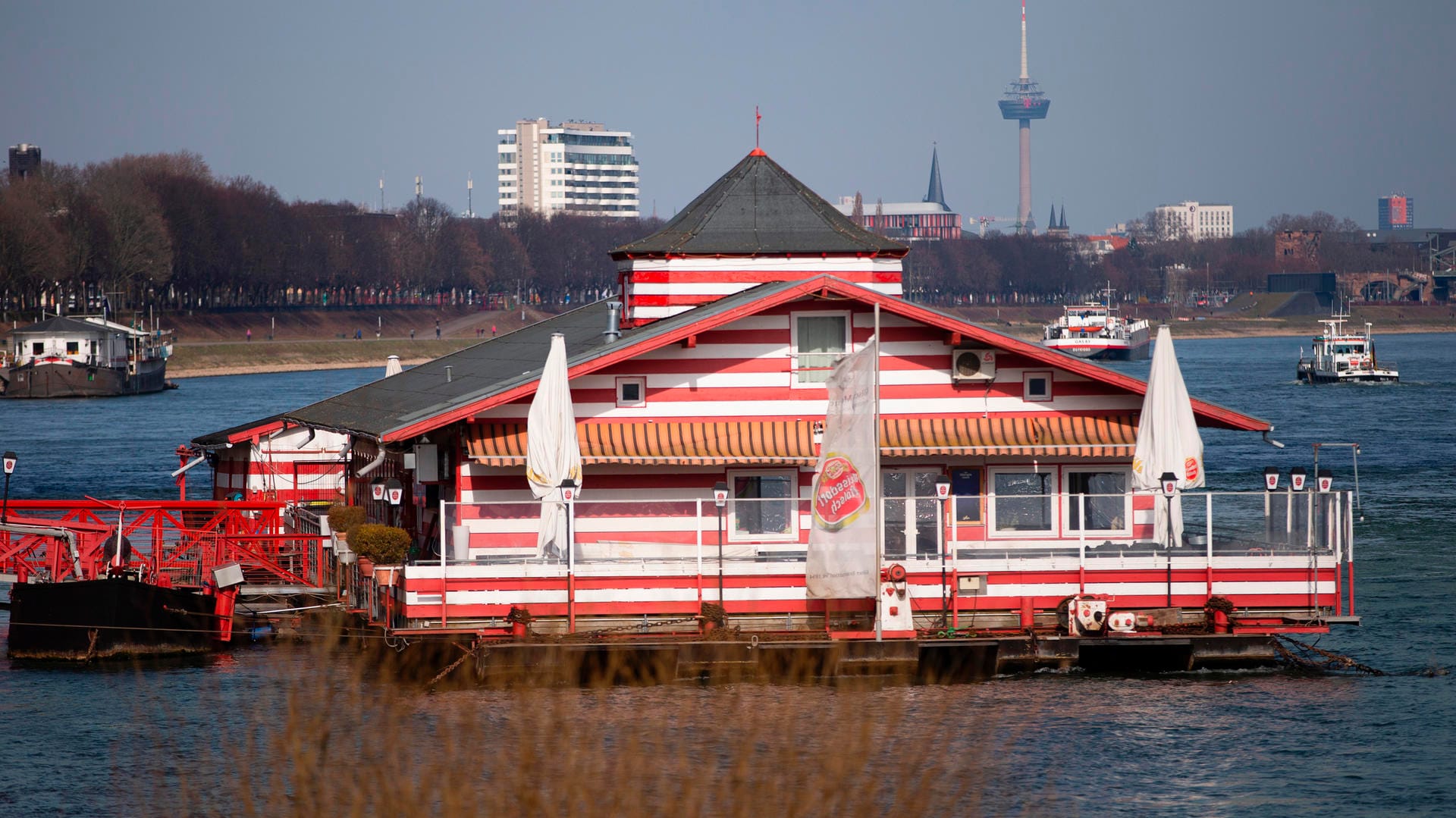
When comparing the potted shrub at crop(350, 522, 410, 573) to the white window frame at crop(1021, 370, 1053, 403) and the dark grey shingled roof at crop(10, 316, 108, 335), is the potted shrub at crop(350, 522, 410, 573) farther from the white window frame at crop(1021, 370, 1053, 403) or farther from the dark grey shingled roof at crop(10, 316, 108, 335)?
the dark grey shingled roof at crop(10, 316, 108, 335)

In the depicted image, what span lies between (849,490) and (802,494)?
4.35 meters

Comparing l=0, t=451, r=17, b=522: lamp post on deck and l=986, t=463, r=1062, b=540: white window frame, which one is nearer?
l=0, t=451, r=17, b=522: lamp post on deck

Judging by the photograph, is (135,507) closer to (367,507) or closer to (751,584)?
(367,507)

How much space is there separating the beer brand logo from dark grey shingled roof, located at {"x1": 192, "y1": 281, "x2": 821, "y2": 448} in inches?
174

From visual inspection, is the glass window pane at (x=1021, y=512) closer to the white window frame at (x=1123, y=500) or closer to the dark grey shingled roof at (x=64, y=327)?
the white window frame at (x=1123, y=500)

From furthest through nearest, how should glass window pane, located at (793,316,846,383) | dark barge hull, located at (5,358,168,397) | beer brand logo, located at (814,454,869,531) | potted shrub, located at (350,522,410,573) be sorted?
1. dark barge hull, located at (5,358,168,397)
2. glass window pane, located at (793,316,846,383)
3. potted shrub, located at (350,522,410,573)
4. beer brand logo, located at (814,454,869,531)

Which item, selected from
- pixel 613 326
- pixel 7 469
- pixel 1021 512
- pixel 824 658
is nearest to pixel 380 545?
pixel 7 469

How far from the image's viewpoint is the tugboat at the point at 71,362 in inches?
5089

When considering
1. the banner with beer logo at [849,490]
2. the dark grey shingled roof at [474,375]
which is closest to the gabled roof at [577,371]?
the dark grey shingled roof at [474,375]

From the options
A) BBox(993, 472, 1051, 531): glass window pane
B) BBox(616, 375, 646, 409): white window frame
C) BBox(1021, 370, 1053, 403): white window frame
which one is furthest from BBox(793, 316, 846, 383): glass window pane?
BBox(993, 472, 1051, 531): glass window pane

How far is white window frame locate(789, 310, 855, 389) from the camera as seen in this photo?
30.9 metres

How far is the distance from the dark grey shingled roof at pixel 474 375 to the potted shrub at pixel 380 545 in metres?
1.67

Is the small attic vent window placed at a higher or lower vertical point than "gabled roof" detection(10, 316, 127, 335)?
lower

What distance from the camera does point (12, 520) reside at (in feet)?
117
